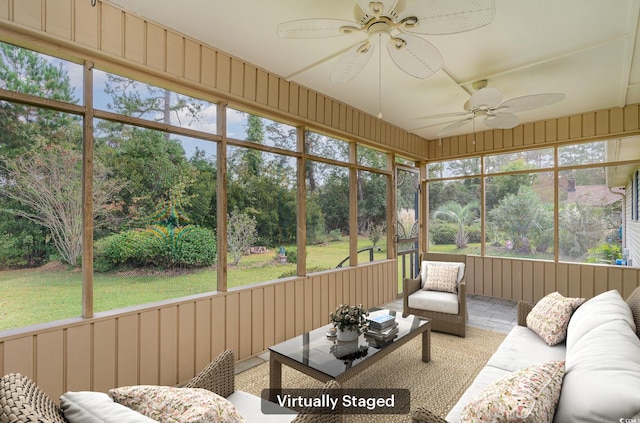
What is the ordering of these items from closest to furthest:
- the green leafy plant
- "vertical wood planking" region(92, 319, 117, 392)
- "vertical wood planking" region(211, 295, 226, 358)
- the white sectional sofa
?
1. the white sectional sofa
2. "vertical wood planking" region(92, 319, 117, 392)
3. the green leafy plant
4. "vertical wood planking" region(211, 295, 226, 358)

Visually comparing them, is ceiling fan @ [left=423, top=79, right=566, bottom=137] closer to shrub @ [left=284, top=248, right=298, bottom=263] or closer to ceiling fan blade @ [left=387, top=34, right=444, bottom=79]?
ceiling fan blade @ [left=387, top=34, right=444, bottom=79]

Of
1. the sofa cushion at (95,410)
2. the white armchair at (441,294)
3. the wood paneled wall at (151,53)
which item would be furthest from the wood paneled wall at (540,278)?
the sofa cushion at (95,410)

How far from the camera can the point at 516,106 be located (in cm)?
320

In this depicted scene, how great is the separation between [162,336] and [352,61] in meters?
2.61

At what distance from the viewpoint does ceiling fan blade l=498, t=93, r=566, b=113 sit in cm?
287

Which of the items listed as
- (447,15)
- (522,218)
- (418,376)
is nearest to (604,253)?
(522,218)

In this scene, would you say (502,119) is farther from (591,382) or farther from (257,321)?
(257,321)

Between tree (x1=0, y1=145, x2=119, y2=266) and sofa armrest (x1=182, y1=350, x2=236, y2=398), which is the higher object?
tree (x1=0, y1=145, x2=119, y2=266)

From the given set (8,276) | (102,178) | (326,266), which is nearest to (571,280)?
(326,266)

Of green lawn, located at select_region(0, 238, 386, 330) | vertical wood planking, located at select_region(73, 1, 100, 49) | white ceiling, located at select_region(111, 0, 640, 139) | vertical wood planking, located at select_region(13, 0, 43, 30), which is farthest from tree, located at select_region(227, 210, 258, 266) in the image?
vertical wood planking, located at select_region(13, 0, 43, 30)

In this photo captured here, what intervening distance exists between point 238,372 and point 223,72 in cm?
281

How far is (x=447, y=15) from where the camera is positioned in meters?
1.66

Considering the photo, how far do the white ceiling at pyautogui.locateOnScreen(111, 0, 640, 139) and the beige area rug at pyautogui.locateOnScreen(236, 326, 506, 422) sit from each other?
9.71ft

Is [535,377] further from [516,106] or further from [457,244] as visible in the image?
[457,244]
